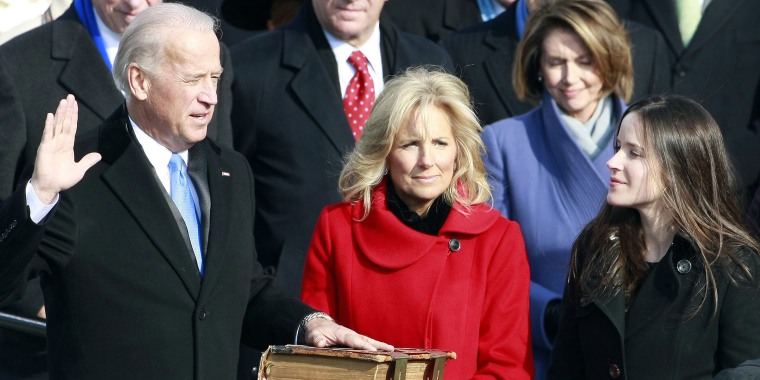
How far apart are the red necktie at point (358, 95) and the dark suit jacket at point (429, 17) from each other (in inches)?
49.3

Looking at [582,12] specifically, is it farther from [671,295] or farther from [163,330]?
[163,330]

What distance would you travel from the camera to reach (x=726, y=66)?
6684mm

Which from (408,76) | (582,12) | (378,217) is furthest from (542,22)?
(378,217)

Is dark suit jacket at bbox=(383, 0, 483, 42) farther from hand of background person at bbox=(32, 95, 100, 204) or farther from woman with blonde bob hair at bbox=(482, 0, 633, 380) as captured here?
hand of background person at bbox=(32, 95, 100, 204)

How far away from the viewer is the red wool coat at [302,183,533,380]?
4504 millimetres

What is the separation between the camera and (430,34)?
7.39 m

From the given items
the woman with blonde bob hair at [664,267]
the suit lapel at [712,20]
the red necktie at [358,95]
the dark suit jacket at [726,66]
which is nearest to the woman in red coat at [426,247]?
the woman with blonde bob hair at [664,267]

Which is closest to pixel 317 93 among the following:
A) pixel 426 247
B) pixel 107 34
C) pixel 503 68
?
pixel 107 34

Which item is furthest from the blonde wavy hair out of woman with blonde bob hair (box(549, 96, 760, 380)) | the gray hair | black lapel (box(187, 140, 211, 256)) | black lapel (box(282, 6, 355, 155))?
black lapel (box(282, 6, 355, 155))

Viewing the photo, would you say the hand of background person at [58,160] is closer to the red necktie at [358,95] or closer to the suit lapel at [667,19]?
the red necktie at [358,95]

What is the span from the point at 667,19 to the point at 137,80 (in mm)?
3604

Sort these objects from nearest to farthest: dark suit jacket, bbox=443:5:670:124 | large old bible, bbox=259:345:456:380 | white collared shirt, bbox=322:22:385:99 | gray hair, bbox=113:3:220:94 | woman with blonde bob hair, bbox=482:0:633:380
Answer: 1. large old bible, bbox=259:345:456:380
2. gray hair, bbox=113:3:220:94
3. woman with blonde bob hair, bbox=482:0:633:380
4. white collared shirt, bbox=322:22:385:99
5. dark suit jacket, bbox=443:5:670:124

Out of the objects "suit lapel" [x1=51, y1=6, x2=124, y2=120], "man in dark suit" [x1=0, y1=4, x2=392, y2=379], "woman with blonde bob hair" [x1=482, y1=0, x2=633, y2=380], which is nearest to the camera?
"man in dark suit" [x1=0, y1=4, x2=392, y2=379]

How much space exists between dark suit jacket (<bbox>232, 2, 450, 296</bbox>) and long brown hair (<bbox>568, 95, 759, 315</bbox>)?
4.89 ft
